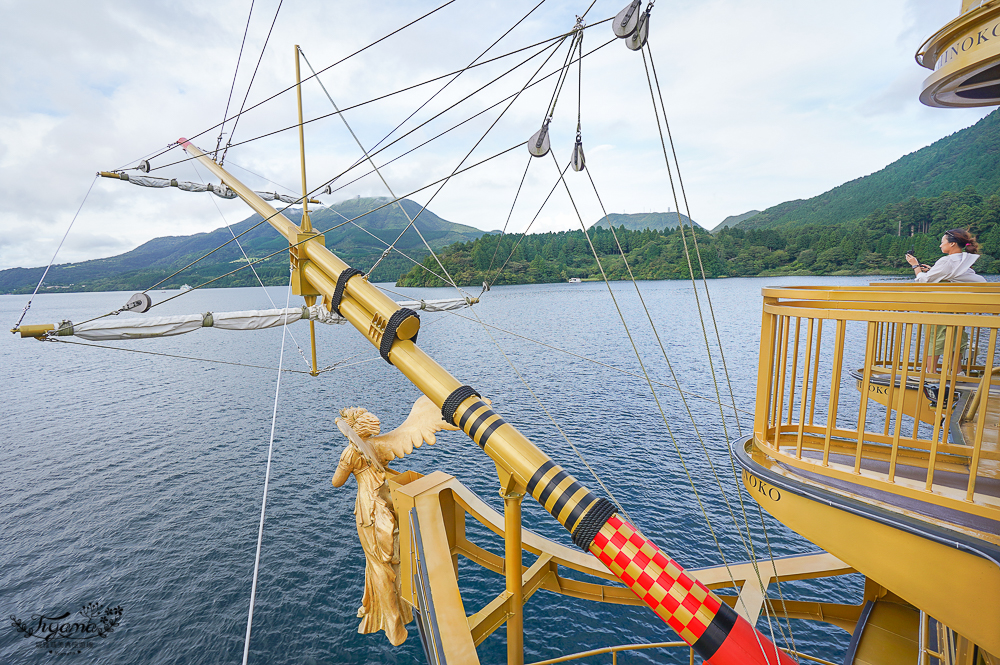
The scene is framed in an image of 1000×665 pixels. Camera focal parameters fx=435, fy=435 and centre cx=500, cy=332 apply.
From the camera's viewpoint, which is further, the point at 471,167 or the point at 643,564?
the point at 471,167

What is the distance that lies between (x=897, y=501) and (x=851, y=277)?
96198 mm

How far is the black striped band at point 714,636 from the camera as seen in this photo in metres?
3.01

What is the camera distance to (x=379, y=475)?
5.75 meters

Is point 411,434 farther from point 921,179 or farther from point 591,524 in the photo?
point 921,179

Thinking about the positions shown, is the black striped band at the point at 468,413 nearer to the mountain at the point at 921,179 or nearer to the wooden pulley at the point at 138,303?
the wooden pulley at the point at 138,303

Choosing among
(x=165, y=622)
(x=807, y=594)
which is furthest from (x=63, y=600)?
(x=807, y=594)

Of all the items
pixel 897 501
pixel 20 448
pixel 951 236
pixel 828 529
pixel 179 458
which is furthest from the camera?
pixel 20 448

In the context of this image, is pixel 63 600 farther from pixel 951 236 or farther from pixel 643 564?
pixel 951 236

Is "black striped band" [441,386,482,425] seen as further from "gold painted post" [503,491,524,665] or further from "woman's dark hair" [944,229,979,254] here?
"woman's dark hair" [944,229,979,254]

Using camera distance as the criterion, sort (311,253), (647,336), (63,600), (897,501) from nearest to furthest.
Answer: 1. (897,501)
2. (311,253)
3. (63,600)
4. (647,336)

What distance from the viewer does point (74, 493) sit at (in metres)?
13.8

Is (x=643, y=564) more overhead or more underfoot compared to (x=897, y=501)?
more underfoot

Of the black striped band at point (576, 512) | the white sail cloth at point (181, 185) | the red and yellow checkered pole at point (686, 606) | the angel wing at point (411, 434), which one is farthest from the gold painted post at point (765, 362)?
the white sail cloth at point (181, 185)

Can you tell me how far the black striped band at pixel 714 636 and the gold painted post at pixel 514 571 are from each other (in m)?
1.66
